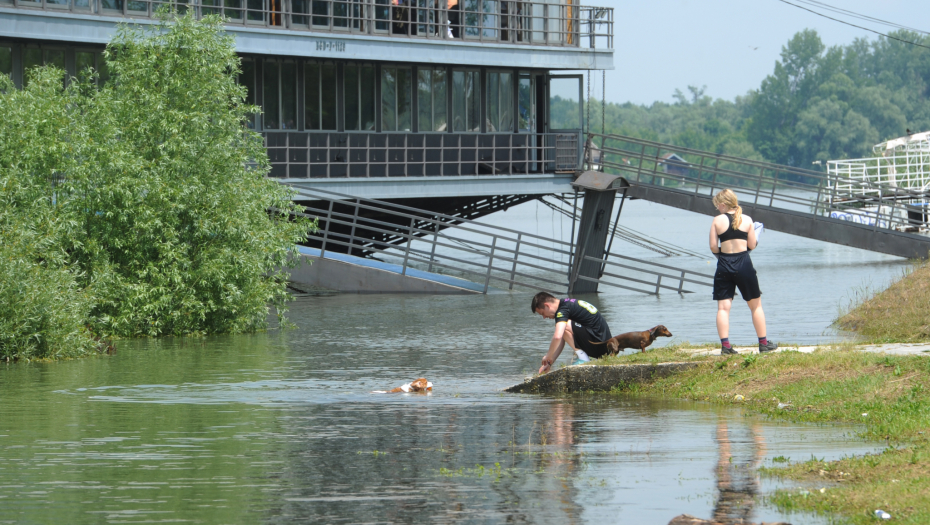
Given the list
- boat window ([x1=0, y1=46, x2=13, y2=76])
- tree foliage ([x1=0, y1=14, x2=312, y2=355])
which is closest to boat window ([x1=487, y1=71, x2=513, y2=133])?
boat window ([x1=0, y1=46, x2=13, y2=76])

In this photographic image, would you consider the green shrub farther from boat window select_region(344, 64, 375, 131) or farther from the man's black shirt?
boat window select_region(344, 64, 375, 131)

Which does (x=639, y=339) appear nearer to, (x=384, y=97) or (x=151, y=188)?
(x=151, y=188)

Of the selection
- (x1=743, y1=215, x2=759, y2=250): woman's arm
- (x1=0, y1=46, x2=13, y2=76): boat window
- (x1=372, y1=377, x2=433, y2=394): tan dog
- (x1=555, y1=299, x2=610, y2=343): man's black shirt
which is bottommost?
(x1=372, y1=377, x2=433, y2=394): tan dog

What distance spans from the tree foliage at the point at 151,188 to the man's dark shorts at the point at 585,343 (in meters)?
8.14

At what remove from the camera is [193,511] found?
7336 mm

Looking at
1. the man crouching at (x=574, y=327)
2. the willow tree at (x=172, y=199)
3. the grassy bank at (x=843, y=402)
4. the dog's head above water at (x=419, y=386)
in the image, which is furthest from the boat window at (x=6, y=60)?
the grassy bank at (x=843, y=402)

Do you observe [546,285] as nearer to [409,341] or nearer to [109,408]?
[409,341]

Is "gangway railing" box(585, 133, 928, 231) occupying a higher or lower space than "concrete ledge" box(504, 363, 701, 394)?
higher

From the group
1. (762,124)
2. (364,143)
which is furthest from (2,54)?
(762,124)

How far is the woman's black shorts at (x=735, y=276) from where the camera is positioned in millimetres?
11961

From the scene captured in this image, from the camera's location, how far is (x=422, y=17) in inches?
1284

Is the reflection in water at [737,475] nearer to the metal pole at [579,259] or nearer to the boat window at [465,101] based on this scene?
the metal pole at [579,259]

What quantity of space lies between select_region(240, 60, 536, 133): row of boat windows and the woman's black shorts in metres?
19.4

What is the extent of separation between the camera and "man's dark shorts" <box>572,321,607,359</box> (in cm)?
1275
